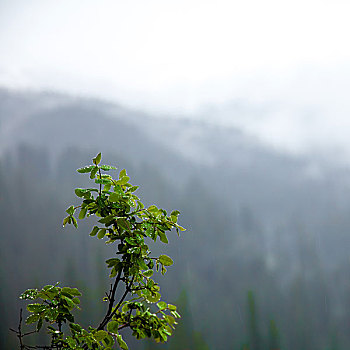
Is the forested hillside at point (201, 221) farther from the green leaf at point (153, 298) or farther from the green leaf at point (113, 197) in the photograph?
the green leaf at point (113, 197)

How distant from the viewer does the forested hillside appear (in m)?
3.61

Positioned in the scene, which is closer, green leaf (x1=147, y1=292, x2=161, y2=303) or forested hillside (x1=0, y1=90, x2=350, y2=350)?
green leaf (x1=147, y1=292, x2=161, y2=303)

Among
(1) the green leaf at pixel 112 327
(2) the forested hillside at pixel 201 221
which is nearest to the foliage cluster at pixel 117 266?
(1) the green leaf at pixel 112 327

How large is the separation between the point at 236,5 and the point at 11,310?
135 inches

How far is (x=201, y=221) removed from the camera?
3.91 metres

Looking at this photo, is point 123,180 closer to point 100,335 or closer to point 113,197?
point 113,197

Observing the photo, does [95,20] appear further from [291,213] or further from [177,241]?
[291,213]

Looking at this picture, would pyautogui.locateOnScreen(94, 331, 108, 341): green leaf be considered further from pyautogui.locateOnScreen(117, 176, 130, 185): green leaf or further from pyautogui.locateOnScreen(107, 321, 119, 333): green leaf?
pyautogui.locateOnScreen(117, 176, 130, 185): green leaf

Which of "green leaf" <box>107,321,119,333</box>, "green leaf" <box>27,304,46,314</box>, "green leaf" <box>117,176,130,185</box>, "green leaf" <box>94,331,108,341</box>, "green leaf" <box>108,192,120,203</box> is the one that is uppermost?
"green leaf" <box>117,176,130,185</box>

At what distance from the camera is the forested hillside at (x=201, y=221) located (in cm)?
361

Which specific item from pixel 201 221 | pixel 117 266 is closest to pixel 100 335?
pixel 117 266

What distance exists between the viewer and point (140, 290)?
91cm

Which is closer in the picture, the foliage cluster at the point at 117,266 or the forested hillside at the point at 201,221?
the foliage cluster at the point at 117,266

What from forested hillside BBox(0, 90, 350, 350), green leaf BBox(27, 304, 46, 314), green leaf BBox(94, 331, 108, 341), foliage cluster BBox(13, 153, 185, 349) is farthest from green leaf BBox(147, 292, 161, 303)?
forested hillside BBox(0, 90, 350, 350)
